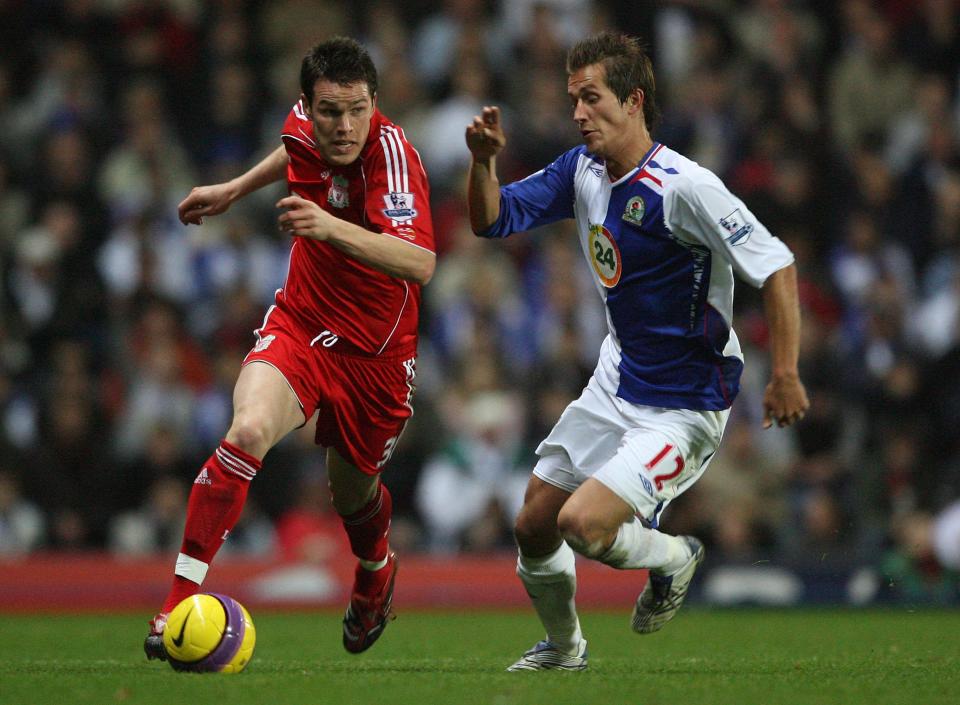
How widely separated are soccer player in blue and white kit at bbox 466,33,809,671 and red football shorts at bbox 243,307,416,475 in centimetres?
84

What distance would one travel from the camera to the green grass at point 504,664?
5316 millimetres

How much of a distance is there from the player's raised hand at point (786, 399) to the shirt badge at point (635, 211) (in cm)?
94

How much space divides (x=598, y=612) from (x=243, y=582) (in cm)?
267

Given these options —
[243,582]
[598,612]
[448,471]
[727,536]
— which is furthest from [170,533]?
[727,536]

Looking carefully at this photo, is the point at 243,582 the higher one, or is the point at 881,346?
the point at 881,346

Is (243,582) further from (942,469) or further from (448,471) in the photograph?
(942,469)

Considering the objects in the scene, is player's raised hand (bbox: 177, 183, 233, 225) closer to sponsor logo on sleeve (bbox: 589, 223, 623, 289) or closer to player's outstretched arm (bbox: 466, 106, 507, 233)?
Answer: player's outstretched arm (bbox: 466, 106, 507, 233)

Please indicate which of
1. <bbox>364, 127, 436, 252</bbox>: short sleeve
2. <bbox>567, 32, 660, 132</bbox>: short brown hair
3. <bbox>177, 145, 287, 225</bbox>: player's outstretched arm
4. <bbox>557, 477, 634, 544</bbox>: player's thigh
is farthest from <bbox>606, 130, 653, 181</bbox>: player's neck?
<bbox>177, 145, 287, 225</bbox>: player's outstretched arm

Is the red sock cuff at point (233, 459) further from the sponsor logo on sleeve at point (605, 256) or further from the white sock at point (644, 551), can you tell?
the sponsor logo on sleeve at point (605, 256)

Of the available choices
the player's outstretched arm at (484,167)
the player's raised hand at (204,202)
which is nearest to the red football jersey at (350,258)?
the player's outstretched arm at (484,167)

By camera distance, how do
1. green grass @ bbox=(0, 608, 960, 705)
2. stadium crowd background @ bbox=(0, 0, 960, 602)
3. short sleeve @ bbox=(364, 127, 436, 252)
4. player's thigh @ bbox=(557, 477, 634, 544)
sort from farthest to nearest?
1. stadium crowd background @ bbox=(0, 0, 960, 602)
2. short sleeve @ bbox=(364, 127, 436, 252)
3. player's thigh @ bbox=(557, 477, 634, 544)
4. green grass @ bbox=(0, 608, 960, 705)

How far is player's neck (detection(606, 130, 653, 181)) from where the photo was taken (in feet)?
20.3

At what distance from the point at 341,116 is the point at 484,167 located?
0.65 m

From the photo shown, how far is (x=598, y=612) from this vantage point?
35.9 ft
